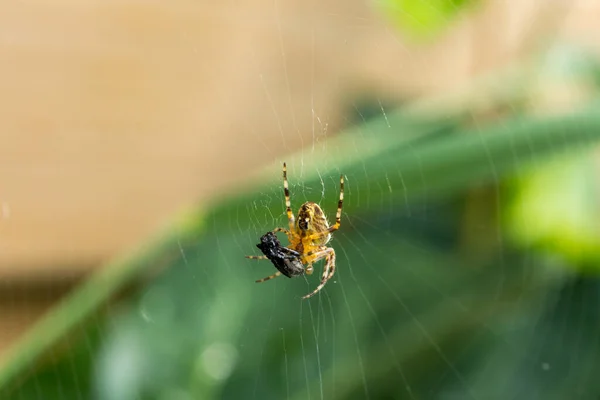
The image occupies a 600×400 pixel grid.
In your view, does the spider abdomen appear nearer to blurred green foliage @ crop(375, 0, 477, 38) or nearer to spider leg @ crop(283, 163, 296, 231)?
spider leg @ crop(283, 163, 296, 231)

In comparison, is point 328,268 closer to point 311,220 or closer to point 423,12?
point 311,220

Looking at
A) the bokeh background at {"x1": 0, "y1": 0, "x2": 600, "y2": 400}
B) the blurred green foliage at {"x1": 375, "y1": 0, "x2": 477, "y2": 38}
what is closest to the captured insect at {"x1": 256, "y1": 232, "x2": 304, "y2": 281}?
the bokeh background at {"x1": 0, "y1": 0, "x2": 600, "y2": 400}

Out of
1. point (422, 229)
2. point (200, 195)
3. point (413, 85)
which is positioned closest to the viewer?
point (422, 229)

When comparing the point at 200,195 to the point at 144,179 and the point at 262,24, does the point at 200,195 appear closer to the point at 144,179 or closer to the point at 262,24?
the point at 144,179

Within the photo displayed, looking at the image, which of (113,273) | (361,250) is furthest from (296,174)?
(361,250)

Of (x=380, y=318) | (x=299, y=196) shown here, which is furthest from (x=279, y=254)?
(x=380, y=318)

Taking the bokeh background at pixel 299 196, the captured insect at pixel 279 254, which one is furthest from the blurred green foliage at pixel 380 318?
the captured insect at pixel 279 254
